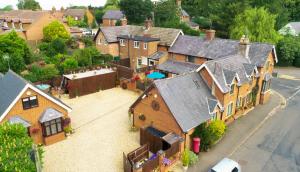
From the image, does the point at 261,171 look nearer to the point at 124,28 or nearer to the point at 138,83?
the point at 138,83

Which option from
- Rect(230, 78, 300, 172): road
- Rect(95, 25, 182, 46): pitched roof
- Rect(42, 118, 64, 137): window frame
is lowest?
Rect(230, 78, 300, 172): road

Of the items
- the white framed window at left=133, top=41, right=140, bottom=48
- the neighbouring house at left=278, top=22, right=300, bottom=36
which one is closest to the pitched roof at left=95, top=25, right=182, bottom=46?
the white framed window at left=133, top=41, right=140, bottom=48

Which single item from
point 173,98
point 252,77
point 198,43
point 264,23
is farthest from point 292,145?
point 264,23

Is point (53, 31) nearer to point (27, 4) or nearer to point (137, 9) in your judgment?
point (137, 9)

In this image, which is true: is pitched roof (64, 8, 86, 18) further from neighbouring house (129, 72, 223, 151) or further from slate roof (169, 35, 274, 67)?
neighbouring house (129, 72, 223, 151)

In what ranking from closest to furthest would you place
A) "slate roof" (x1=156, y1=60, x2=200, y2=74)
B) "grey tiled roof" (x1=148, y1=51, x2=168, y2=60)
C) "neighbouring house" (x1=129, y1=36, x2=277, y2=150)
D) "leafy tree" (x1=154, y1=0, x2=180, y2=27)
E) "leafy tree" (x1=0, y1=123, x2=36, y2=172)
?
"leafy tree" (x1=0, y1=123, x2=36, y2=172)
"neighbouring house" (x1=129, y1=36, x2=277, y2=150)
"slate roof" (x1=156, y1=60, x2=200, y2=74)
"grey tiled roof" (x1=148, y1=51, x2=168, y2=60)
"leafy tree" (x1=154, y1=0, x2=180, y2=27)

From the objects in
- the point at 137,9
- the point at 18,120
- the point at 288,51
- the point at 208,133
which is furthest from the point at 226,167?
the point at 137,9

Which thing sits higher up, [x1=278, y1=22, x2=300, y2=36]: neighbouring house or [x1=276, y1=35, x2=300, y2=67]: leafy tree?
[x1=278, y1=22, x2=300, y2=36]: neighbouring house

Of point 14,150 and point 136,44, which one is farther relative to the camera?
point 136,44
